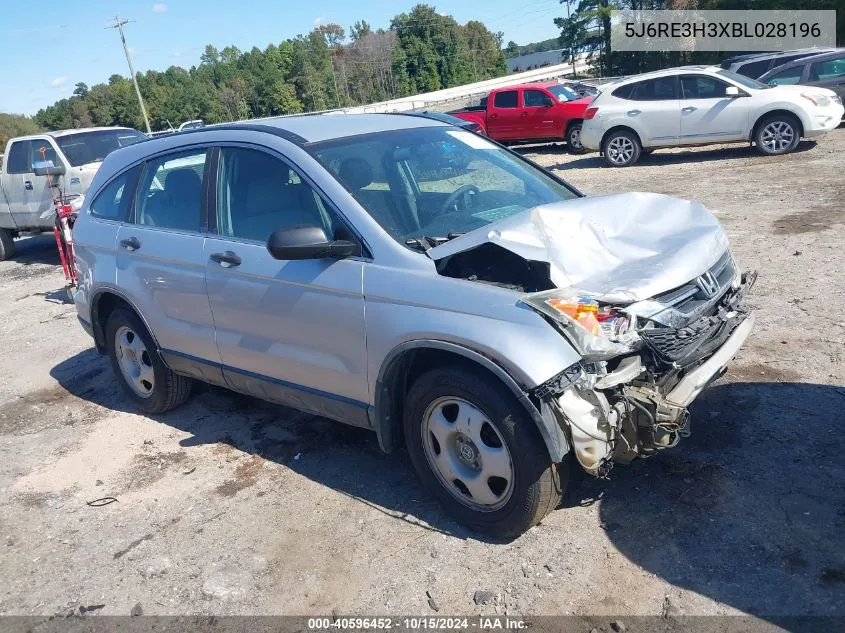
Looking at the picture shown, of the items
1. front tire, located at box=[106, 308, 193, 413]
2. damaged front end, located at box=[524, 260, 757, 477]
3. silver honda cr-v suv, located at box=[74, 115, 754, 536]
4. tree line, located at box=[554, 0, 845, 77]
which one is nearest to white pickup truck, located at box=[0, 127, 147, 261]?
front tire, located at box=[106, 308, 193, 413]

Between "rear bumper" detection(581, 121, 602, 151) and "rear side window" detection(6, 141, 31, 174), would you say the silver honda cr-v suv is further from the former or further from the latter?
"rear bumper" detection(581, 121, 602, 151)

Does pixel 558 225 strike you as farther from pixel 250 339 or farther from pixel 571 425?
pixel 250 339

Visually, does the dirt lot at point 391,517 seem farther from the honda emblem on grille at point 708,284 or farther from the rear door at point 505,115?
the rear door at point 505,115

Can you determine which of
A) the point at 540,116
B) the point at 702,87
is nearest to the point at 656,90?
the point at 702,87

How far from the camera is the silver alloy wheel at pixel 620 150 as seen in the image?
1453cm

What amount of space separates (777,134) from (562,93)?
6197 millimetres

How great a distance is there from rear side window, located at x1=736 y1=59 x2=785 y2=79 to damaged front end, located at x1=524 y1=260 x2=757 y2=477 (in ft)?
54.4

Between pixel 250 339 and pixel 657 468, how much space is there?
2.39m

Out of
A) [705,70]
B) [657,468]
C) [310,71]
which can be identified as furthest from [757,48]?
[310,71]

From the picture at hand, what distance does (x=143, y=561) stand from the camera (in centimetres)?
371

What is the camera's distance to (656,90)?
14.0 m

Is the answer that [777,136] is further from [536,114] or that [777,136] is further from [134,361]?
[134,361]

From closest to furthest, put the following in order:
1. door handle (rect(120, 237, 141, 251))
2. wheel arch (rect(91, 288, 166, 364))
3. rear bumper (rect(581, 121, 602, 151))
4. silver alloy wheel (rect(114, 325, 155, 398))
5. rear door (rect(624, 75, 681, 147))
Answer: door handle (rect(120, 237, 141, 251)) < wheel arch (rect(91, 288, 166, 364)) < silver alloy wheel (rect(114, 325, 155, 398)) < rear door (rect(624, 75, 681, 147)) < rear bumper (rect(581, 121, 602, 151))

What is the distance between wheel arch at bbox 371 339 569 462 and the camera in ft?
9.92
